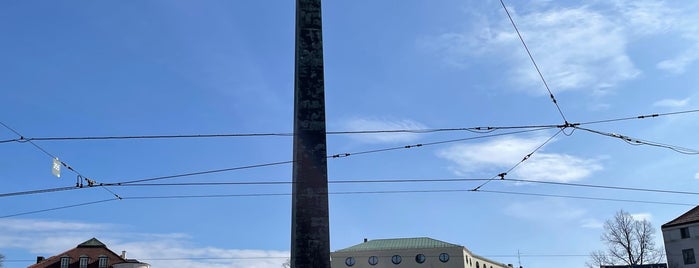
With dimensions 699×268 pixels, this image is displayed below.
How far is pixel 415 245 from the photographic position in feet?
324

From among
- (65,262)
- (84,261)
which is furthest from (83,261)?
(65,262)

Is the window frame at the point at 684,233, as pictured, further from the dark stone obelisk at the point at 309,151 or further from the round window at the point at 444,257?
the dark stone obelisk at the point at 309,151

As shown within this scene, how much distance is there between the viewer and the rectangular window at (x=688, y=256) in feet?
205

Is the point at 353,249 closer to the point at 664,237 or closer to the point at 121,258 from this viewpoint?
the point at 121,258

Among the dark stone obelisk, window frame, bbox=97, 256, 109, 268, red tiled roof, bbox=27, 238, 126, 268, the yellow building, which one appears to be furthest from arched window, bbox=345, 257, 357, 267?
the dark stone obelisk

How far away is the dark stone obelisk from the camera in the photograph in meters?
13.1

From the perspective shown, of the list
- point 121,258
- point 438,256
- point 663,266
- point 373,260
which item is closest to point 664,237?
point 663,266

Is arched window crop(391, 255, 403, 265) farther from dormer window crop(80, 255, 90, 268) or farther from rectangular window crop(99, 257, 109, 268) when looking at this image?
dormer window crop(80, 255, 90, 268)

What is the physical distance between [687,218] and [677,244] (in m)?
2.81

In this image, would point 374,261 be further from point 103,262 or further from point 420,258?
point 103,262

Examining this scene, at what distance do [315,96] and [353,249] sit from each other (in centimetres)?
8884

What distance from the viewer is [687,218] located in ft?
211

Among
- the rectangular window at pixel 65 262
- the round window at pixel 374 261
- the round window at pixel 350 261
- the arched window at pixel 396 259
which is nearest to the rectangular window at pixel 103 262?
the rectangular window at pixel 65 262

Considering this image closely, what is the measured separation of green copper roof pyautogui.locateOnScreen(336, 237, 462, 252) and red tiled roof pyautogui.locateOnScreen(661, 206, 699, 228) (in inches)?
1365
